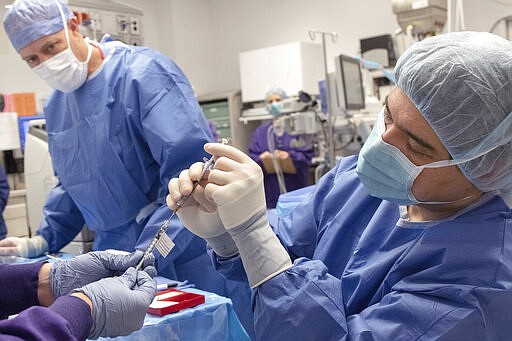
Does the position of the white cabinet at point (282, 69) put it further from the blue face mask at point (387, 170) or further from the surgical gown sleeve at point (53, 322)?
the surgical gown sleeve at point (53, 322)

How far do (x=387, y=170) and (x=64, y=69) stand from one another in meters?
1.29

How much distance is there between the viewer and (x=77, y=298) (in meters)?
0.91

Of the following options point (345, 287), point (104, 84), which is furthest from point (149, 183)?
point (345, 287)

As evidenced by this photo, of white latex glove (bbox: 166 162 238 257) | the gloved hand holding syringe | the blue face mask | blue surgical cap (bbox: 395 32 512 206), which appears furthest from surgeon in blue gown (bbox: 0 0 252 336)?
blue surgical cap (bbox: 395 32 512 206)

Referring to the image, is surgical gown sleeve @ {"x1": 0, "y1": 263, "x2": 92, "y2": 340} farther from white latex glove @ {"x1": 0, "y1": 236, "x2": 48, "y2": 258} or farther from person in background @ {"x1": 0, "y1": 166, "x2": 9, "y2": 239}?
person in background @ {"x1": 0, "y1": 166, "x2": 9, "y2": 239}

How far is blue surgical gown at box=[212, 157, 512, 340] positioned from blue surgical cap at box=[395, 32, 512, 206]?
0.09m

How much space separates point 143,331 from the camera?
1147mm

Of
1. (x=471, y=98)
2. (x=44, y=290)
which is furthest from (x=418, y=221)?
(x=44, y=290)

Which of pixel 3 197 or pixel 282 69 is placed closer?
pixel 3 197

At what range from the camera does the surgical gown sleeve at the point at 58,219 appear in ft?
6.75

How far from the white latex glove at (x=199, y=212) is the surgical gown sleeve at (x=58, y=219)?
1.06 metres

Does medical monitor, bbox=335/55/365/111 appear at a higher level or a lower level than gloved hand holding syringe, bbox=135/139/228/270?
higher

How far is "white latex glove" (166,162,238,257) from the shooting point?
1.12 m

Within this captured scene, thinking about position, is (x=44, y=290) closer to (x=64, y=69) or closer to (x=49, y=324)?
(x=49, y=324)
